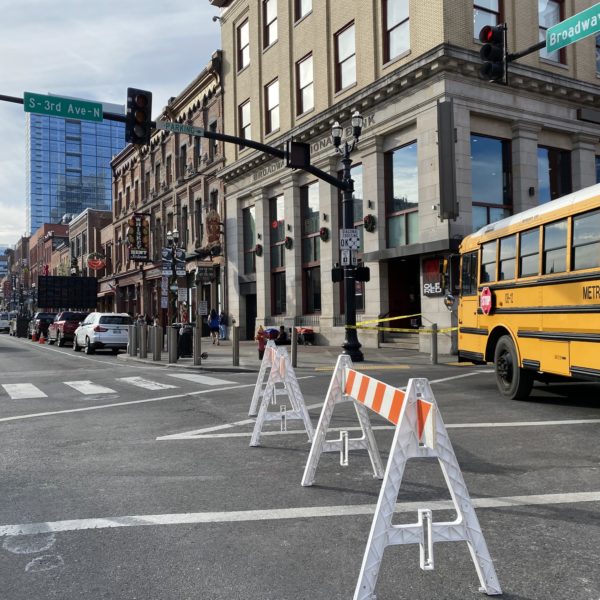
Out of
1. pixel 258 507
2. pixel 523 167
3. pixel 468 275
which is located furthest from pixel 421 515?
pixel 523 167

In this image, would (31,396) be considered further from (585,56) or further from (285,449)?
(585,56)

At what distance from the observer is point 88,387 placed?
12.6 meters

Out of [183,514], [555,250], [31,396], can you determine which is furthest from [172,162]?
[183,514]

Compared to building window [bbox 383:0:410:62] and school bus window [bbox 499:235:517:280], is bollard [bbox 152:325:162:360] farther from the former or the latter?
building window [bbox 383:0:410:62]

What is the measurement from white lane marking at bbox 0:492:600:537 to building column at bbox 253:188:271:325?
24386 millimetres

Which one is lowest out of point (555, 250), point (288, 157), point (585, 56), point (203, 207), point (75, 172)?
point (555, 250)

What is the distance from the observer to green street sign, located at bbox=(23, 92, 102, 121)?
12992mm

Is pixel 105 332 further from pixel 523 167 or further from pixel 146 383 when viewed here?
pixel 523 167

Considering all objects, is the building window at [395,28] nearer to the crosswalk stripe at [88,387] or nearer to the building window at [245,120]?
the building window at [245,120]

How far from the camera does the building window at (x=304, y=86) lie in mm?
25997

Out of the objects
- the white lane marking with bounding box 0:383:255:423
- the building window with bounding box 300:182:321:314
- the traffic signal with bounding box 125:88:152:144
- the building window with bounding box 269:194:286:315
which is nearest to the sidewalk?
the white lane marking with bounding box 0:383:255:423

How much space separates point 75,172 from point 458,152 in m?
179

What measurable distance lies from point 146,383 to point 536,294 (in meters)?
8.40

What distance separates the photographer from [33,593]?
322 cm
